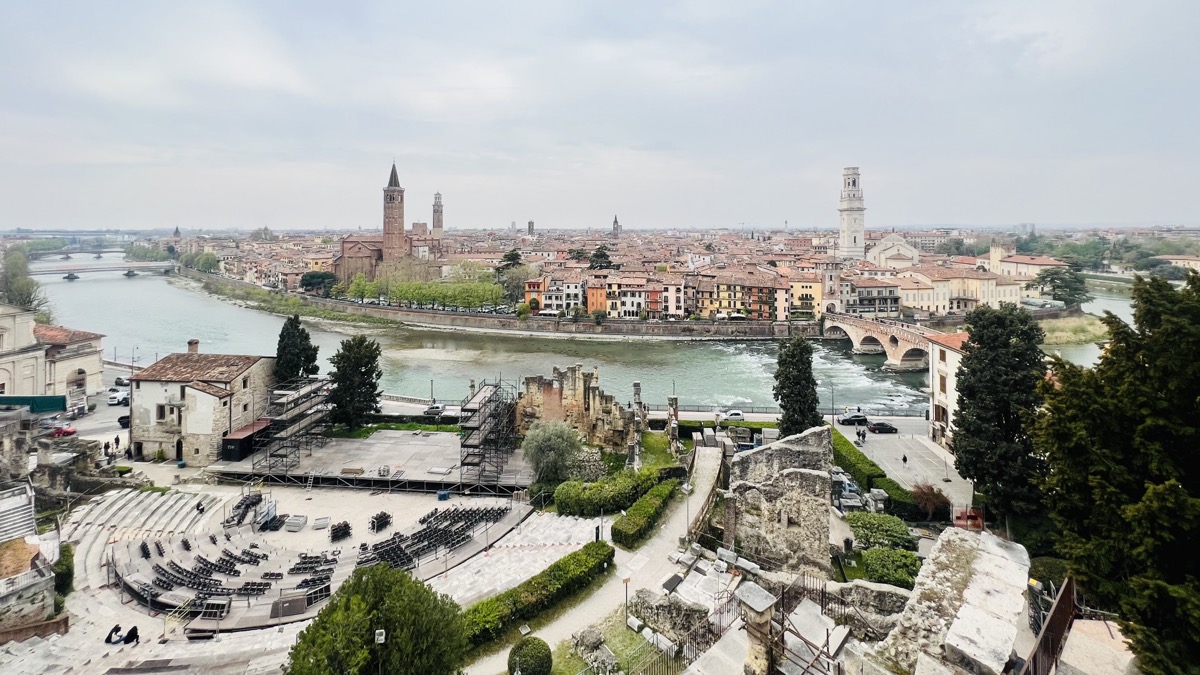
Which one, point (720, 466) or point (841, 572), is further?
point (720, 466)

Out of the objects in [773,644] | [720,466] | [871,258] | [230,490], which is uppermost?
[871,258]

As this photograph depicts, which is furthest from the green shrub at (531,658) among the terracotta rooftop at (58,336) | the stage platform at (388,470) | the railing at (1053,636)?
the terracotta rooftop at (58,336)

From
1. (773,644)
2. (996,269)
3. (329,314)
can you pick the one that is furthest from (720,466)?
(996,269)

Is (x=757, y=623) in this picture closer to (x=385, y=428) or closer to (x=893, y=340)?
(x=385, y=428)

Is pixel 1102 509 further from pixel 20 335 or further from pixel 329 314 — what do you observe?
pixel 329 314

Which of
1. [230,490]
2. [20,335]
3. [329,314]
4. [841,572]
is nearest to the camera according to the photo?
[841,572]

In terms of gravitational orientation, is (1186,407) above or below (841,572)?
above

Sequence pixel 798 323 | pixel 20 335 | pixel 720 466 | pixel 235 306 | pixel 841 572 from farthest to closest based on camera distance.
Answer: pixel 235 306, pixel 798 323, pixel 20 335, pixel 720 466, pixel 841 572
